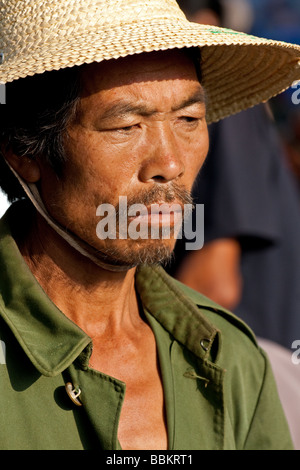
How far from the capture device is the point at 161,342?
2779 mm

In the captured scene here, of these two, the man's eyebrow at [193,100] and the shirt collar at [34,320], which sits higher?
the man's eyebrow at [193,100]

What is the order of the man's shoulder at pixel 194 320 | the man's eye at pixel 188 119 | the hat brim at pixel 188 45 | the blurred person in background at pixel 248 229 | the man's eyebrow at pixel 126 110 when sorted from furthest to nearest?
the blurred person in background at pixel 248 229 < the man's shoulder at pixel 194 320 < the man's eye at pixel 188 119 < the man's eyebrow at pixel 126 110 < the hat brim at pixel 188 45

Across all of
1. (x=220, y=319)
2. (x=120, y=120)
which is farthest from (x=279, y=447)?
(x=120, y=120)

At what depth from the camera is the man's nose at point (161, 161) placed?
8.11 feet

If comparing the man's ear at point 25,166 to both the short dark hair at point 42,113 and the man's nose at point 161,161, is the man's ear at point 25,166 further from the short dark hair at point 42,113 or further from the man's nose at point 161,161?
the man's nose at point 161,161

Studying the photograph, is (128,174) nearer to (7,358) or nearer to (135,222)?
(135,222)

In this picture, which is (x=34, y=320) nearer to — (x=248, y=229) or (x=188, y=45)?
(x=188, y=45)

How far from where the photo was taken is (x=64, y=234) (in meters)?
2.63

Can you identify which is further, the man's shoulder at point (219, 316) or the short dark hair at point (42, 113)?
the man's shoulder at point (219, 316)

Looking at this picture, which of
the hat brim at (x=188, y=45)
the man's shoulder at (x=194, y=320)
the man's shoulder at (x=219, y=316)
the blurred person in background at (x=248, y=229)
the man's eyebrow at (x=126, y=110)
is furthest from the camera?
the blurred person in background at (x=248, y=229)

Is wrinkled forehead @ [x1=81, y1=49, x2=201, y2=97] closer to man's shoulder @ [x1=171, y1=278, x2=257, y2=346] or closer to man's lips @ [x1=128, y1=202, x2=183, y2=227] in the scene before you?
man's lips @ [x1=128, y1=202, x2=183, y2=227]

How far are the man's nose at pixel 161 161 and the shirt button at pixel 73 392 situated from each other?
66 centimetres

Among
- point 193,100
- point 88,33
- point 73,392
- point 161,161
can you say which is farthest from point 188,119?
point 73,392

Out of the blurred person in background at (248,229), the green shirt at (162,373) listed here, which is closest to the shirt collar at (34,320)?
the green shirt at (162,373)
